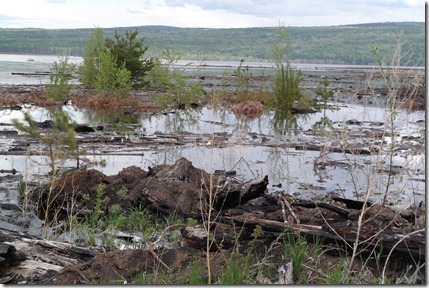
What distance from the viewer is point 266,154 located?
13336 millimetres

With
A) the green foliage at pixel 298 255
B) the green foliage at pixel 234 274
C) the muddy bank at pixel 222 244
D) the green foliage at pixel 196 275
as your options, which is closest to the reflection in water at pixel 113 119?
the muddy bank at pixel 222 244

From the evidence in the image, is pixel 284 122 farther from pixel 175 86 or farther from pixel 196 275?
pixel 196 275

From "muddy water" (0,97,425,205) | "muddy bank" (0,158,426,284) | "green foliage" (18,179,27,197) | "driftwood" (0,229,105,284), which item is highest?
"muddy bank" (0,158,426,284)

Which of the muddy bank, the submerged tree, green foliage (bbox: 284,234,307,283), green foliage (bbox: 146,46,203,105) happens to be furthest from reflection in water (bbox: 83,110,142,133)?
green foliage (bbox: 284,234,307,283)

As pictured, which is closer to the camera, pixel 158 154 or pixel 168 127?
pixel 158 154

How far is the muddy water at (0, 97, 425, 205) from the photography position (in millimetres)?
9648

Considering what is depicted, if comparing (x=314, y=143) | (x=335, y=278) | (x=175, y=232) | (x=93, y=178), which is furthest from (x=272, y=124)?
(x=335, y=278)

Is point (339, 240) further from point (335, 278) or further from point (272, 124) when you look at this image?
point (272, 124)

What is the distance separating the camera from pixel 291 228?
19.1ft

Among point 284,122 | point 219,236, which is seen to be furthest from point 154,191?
point 284,122

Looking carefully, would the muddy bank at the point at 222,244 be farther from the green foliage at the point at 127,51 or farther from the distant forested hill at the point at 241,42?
the distant forested hill at the point at 241,42

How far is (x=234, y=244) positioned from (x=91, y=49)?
25343mm

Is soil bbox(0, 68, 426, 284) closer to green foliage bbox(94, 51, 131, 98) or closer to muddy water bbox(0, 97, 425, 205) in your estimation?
muddy water bbox(0, 97, 425, 205)

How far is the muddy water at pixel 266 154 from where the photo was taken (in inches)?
380
